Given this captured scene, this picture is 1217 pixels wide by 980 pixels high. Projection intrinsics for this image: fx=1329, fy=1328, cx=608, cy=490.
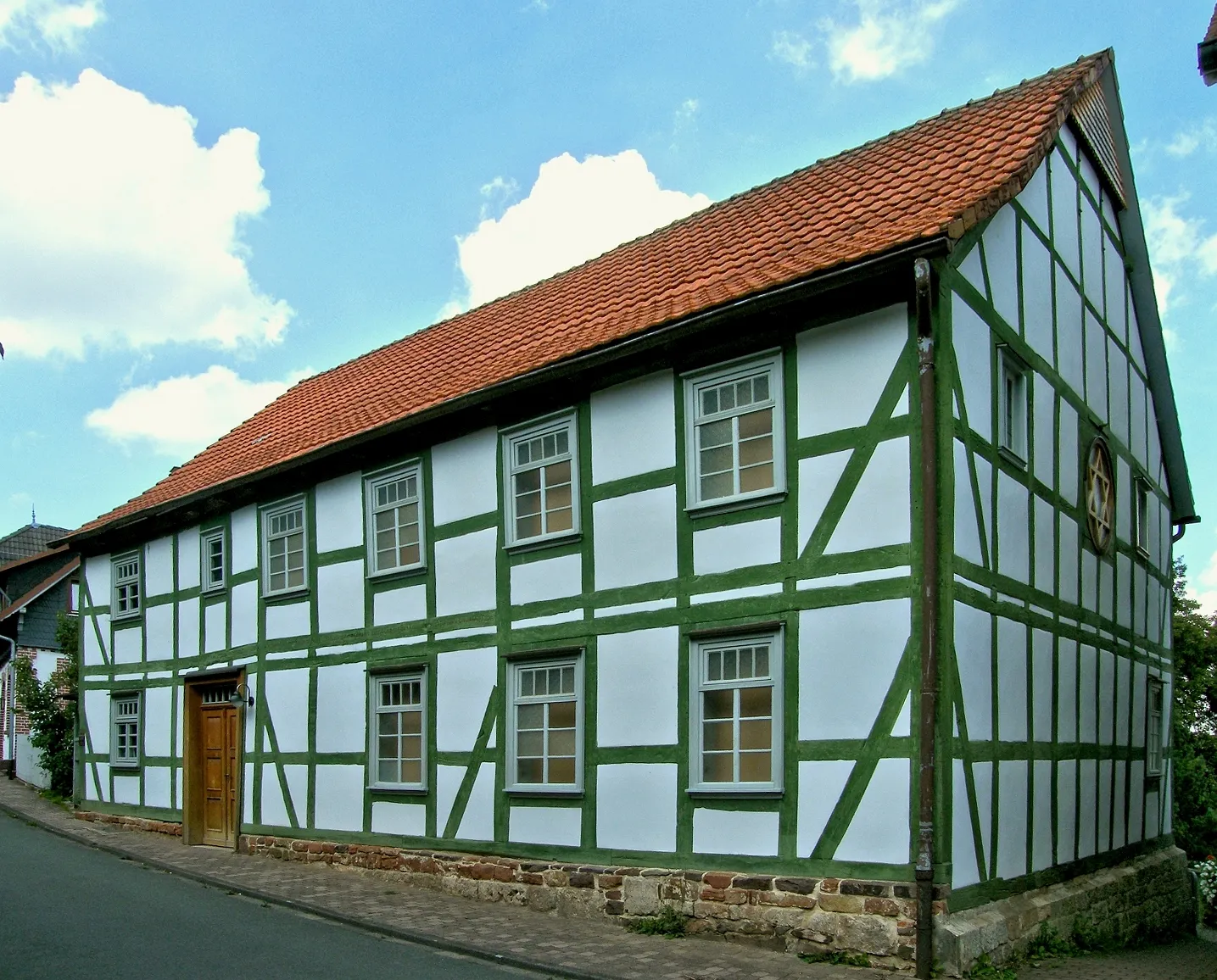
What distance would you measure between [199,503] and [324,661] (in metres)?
4.05

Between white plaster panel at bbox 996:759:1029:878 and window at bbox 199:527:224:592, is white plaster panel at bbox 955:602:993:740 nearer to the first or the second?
white plaster panel at bbox 996:759:1029:878

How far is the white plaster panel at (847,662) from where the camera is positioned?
10461 millimetres

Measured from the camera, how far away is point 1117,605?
1560 centimetres

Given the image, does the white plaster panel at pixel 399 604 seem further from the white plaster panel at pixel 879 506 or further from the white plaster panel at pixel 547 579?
the white plaster panel at pixel 879 506

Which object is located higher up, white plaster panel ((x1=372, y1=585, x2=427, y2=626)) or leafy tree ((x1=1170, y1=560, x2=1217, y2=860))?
white plaster panel ((x1=372, y1=585, x2=427, y2=626))

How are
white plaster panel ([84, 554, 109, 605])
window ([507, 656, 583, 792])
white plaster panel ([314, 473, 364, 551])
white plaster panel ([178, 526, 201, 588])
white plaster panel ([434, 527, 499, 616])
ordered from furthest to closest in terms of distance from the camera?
white plaster panel ([84, 554, 109, 605]), white plaster panel ([178, 526, 201, 588]), white plaster panel ([314, 473, 364, 551]), white plaster panel ([434, 527, 499, 616]), window ([507, 656, 583, 792])

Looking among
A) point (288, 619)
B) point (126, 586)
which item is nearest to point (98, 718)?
point (126, 586)

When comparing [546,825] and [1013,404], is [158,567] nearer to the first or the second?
[546,825]

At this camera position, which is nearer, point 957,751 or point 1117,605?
point 957,751

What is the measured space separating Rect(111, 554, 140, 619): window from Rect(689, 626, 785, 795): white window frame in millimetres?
12634

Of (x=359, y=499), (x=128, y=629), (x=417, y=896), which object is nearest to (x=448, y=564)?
(x=359, y=499)

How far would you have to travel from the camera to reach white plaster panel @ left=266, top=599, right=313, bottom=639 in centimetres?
1719

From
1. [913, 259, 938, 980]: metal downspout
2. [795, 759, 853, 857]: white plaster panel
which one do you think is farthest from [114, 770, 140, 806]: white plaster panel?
[913, 259, 938, 980]: metal downspout

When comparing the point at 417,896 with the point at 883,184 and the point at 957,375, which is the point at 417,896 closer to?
the point at 957,375
